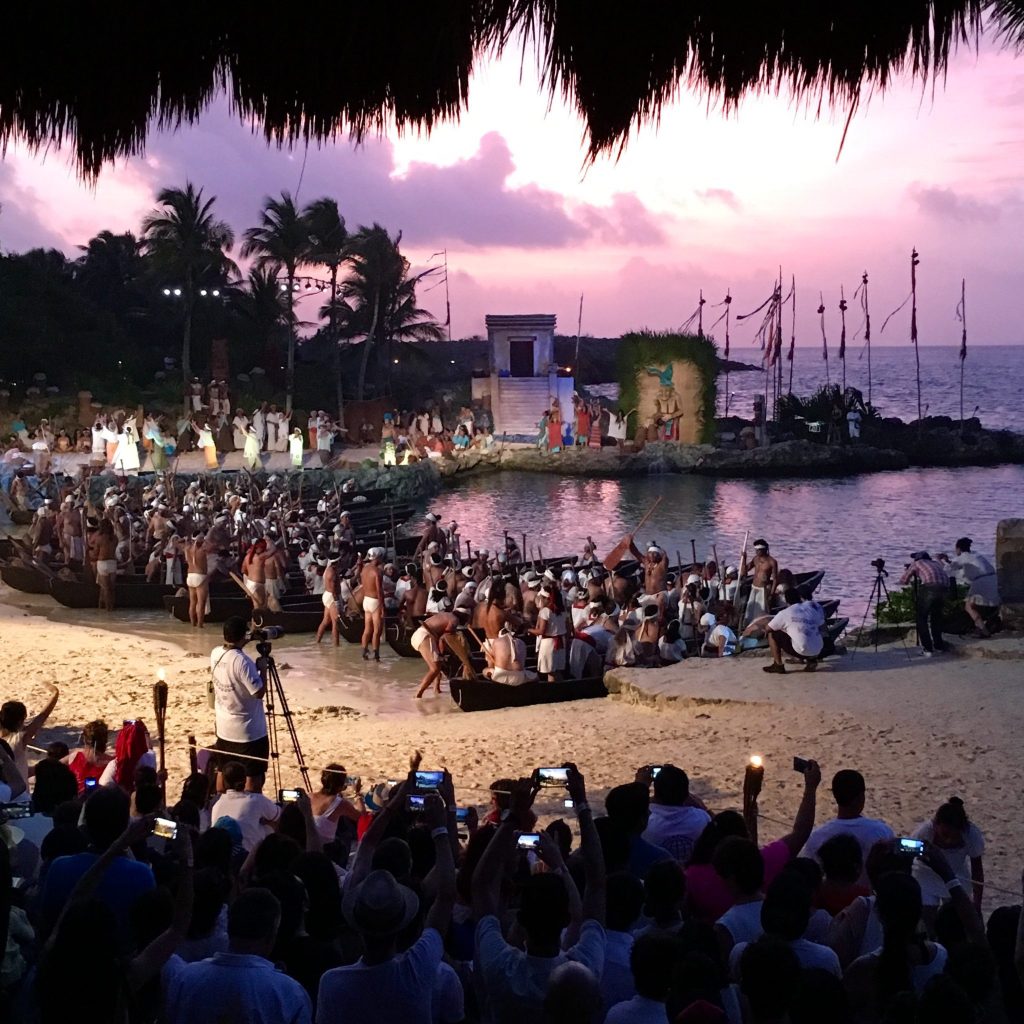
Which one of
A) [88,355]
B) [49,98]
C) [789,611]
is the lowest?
[789,611]

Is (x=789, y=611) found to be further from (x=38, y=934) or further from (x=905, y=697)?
(x=38, y=934)

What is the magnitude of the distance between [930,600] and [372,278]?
47.3 metres

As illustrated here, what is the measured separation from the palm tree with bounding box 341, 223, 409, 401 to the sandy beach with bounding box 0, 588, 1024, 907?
140 ft

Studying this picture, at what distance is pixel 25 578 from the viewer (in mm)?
24062

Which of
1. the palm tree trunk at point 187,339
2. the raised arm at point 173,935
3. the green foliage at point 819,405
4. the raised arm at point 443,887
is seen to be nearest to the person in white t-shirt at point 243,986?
the raised arm at point 173,935

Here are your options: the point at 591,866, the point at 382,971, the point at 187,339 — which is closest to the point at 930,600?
the point at 591,866

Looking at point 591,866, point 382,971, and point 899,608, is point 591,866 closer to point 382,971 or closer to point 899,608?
point 382,971

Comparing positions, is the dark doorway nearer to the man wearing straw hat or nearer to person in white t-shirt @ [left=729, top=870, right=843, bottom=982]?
person in white t-shirt @ [left=729, top=870, right=843, bottom=982]

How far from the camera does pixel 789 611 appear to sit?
1423cm

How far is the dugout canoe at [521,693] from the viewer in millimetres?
14602

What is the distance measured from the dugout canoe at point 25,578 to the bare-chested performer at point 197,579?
12.1 feet

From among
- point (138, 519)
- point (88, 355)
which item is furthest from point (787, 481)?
point (138, 519)

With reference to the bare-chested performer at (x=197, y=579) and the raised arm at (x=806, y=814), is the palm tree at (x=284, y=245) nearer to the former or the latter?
the bare-chested performer at (x=197, y=579)

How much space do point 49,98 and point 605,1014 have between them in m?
2.46
